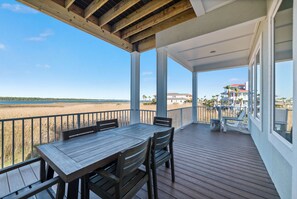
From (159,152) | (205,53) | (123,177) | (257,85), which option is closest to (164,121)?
(159,152)

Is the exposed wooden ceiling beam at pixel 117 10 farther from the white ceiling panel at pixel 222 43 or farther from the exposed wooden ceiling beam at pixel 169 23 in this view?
the white ceiling panel at pixel 222 43

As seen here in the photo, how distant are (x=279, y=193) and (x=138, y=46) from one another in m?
4.34

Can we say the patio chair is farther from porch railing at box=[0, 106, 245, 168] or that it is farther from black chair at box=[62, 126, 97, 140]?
black chair at box=[62, 126, 97, 140]

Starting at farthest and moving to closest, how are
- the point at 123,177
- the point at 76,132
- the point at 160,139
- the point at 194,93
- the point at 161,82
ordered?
the point at 194,93 → the point at 161,82 → the point at 76,132 → the point at 160,139 → the point at 123,177

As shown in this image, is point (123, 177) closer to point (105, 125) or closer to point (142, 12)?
point (105, 125)

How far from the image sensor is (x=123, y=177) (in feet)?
3.88

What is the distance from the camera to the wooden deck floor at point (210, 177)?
5.28ft

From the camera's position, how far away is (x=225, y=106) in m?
5.84

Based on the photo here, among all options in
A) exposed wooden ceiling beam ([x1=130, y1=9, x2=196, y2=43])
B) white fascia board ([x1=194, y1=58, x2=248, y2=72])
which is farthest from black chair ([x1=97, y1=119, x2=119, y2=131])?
white fascia board ([x1=194, y1=58, x2=248, y2=72])

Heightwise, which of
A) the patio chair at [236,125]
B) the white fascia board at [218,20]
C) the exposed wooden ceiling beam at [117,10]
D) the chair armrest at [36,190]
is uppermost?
the exposed wooden ceiling beam at [117,10]

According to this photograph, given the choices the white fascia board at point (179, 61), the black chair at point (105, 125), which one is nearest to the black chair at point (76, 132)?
the black chair at point (105, 125)

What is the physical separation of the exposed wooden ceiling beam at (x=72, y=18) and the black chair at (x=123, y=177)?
289 centimetres

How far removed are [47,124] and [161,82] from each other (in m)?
2.85

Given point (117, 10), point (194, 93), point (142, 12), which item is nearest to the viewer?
point (117, 10)
